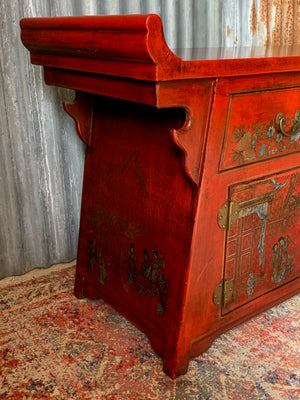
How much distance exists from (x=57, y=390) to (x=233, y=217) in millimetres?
826

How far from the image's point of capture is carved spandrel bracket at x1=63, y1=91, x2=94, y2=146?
5.76ft

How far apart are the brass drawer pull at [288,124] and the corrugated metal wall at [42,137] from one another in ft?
3.19

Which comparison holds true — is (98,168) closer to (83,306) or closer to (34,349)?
(83,306)

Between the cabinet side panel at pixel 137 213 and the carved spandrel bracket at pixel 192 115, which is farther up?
the carved spandrel bracket at pixel 192 115

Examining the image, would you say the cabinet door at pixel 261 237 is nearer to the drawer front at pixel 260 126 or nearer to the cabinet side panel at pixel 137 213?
the drawer front at pixel 260 126

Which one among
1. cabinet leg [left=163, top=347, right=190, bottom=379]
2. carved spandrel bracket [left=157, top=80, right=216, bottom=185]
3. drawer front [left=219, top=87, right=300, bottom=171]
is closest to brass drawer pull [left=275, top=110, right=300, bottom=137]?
drawer front [left=219, top=87, right=300, bottom=171]

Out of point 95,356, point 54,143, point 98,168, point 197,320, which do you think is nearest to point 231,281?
point 197,320

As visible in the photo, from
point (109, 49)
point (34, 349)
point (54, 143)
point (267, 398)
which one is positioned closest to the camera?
point (109, 49)

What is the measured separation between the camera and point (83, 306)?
195 cm

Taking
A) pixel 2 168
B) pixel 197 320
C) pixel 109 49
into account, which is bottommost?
pixel 197 320

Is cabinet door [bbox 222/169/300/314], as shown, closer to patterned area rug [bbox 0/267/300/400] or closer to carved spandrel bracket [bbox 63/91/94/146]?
patterned area rug [bbox 0/267/300/400]

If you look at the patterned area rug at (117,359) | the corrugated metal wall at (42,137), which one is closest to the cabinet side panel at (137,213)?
the patterned area rug at (117,359)

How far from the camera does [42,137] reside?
2.09 metres

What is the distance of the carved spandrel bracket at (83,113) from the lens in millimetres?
1756
